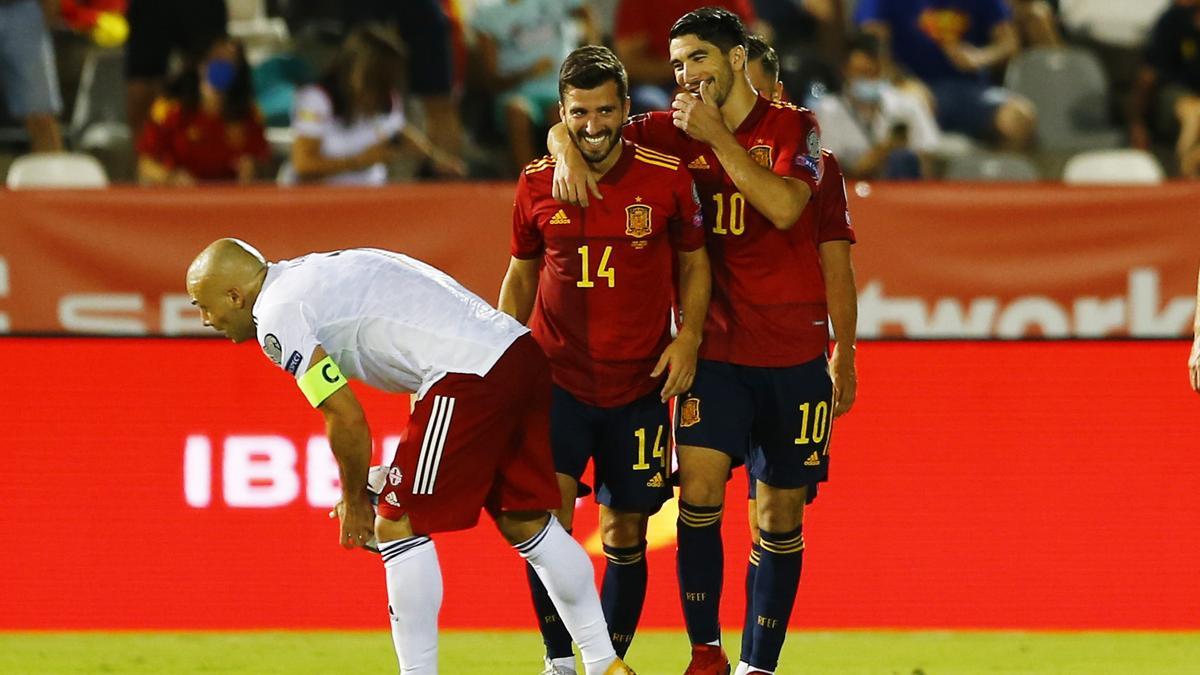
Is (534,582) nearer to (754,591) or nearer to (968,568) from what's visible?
(754,591)

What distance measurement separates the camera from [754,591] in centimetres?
611

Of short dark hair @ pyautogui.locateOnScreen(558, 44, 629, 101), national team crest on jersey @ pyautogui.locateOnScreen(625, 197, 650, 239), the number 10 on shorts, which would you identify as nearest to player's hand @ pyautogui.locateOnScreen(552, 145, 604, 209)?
national team crest on jersey @ pyautogui.locateOnScreen(625, 197, 650, 239)

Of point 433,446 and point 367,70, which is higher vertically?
point 367,70

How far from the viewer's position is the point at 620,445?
5.98m

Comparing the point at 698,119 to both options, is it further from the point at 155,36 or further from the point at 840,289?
the point at 155,36

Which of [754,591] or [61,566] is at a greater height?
[754,591]

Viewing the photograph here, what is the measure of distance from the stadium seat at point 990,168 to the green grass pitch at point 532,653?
4.69 metres

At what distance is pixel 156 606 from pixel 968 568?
332 cm

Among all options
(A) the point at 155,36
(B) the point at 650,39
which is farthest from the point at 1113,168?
(A) the point at 155,36

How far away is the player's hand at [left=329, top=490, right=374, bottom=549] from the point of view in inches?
213

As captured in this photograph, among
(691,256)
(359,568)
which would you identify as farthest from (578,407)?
(359,568)

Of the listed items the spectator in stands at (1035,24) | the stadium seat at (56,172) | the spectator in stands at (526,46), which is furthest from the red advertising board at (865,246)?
the spectator in stands at (1035,24)

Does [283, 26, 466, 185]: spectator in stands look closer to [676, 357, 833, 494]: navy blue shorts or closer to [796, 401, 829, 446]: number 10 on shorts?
[676, 357, 833, 494]: navy blue shorts

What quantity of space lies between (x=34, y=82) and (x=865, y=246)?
5395 mm
